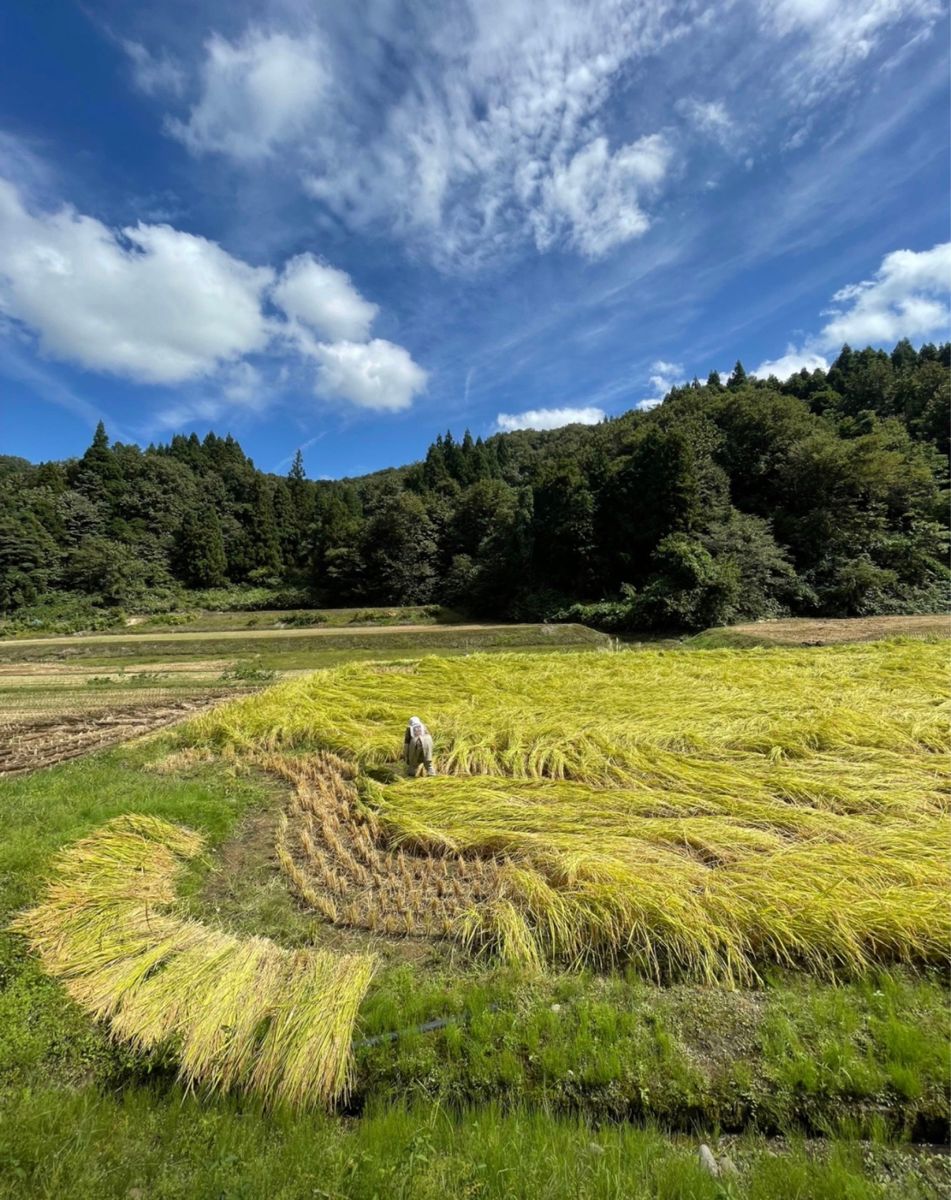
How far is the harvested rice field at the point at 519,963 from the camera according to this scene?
6.74 ft

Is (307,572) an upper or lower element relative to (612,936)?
upper

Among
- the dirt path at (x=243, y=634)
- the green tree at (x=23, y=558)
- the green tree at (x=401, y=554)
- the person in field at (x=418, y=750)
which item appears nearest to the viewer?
the person in field at (x=418, y=750)

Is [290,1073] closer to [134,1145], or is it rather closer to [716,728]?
[134,1145]

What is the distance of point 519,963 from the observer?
9.70 feet

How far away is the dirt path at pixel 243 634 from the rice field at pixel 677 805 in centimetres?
1314

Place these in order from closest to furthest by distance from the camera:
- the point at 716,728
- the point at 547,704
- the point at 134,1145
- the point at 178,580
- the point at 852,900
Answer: the point at 134,1145 → the point at 852,900 → the point at 716,728 → the point at 547,704 → the point at 178,580

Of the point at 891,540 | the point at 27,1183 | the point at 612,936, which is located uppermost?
the point at 891,540

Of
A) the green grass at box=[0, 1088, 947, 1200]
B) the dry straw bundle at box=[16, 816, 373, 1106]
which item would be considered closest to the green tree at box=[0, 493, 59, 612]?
the dry straw bundle at box=[16, 816, 373, 1106]

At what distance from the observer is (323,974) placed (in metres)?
2.83

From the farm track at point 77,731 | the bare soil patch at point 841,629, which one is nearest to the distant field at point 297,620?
the bare soil patch at point 841,629

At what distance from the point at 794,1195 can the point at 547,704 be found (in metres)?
6.31

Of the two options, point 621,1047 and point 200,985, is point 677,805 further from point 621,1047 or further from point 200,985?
point 200,985

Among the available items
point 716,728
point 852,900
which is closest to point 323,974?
point 852,900

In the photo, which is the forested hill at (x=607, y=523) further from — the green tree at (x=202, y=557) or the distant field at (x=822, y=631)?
the distant field at (x=822, y=631)
